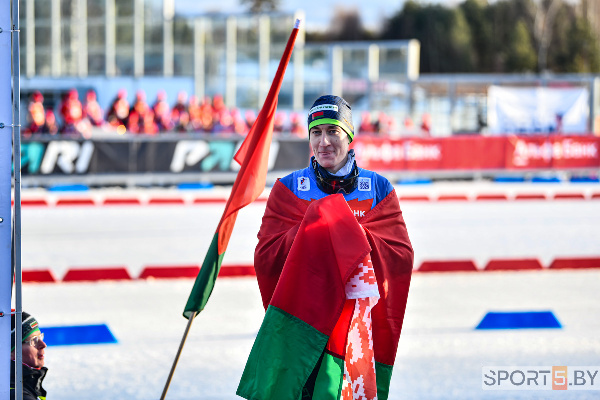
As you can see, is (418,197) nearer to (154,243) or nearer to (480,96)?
(154,243)

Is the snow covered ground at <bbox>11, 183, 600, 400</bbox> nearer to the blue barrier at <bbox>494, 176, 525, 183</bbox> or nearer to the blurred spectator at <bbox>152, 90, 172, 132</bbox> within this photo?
the blue barrier at <bbox>494, 176, 525, 183</bbox>

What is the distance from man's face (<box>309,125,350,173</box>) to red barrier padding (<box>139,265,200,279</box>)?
5.35 m

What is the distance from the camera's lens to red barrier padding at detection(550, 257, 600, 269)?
990 centimetres

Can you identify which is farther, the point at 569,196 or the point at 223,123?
the point at 223,123

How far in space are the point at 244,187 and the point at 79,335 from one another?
2737 millimetres

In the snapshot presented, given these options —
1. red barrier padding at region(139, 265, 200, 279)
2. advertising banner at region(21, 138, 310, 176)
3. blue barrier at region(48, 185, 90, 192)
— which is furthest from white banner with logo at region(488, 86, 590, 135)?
red barrier padding at region(139, 265, 200, 279)

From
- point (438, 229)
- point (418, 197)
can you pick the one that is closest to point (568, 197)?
point (418, 197)

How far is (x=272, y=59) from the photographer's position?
42000 mm

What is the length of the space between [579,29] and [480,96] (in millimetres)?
56582

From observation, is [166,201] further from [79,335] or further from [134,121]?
[79,335]

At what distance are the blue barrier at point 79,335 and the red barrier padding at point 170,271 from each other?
2564 millimetres

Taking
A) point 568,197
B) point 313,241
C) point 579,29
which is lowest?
point 568,197

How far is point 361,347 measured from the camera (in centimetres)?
392

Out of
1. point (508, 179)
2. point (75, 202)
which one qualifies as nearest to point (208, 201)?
point (75, 202)
